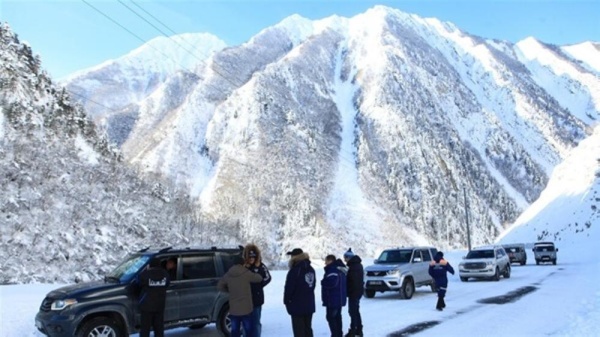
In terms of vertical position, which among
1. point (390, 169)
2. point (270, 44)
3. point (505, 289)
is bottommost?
point (505, 289)

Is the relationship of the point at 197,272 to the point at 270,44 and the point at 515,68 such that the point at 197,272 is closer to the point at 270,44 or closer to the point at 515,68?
the point at 270,44

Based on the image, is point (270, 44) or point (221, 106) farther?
point (270, 44)

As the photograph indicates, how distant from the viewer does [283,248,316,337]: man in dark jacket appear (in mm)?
7785

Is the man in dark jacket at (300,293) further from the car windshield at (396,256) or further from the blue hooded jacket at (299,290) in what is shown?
the car windshield at (396,256)

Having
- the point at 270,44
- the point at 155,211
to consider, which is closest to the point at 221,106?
the point at 270,44

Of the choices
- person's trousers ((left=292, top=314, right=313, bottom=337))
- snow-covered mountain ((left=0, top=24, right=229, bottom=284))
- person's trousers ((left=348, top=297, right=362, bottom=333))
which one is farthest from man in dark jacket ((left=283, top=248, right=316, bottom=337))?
snow-covered mountain ((left=0, top=24, right=229, bottom=284))

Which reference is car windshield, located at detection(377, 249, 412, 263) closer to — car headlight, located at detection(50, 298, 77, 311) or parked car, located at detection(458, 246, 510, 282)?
parked car, located at detection(458, 246, 510, 282)

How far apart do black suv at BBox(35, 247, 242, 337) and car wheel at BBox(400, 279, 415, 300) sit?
8.50 m

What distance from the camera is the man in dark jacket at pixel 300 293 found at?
7785mm

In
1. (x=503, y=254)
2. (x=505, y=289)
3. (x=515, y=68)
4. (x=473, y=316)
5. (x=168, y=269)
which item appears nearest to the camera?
(x=168, y=269)

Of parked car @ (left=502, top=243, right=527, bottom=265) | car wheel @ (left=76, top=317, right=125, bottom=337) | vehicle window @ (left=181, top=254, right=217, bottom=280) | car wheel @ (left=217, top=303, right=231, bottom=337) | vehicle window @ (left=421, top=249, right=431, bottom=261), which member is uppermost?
vehicle window @ (left=181, top=254, right=217, bottom=280)

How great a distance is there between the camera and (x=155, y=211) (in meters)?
35.4

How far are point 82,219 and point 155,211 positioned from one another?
343 inches

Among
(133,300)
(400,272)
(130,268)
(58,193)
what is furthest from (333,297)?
(58,193)
